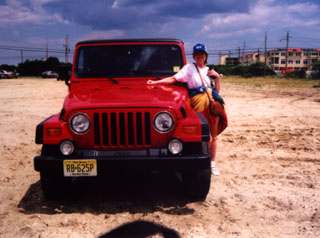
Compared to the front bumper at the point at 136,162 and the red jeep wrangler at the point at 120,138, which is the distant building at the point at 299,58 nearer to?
the red jeep wrangler at the point at 120,138

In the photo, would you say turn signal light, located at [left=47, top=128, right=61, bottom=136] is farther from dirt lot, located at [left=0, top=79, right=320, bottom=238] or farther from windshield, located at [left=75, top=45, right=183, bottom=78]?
windshield, located at [left=75, top=45, right=183, bottom=78]

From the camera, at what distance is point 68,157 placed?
3373 millimetres

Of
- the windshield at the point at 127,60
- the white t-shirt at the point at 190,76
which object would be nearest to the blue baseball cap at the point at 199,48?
the white t-shirt at the point at 190,76

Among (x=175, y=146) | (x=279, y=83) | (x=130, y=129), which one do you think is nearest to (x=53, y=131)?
(x=130, y=129)

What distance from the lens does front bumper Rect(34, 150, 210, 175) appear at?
3.30 meters

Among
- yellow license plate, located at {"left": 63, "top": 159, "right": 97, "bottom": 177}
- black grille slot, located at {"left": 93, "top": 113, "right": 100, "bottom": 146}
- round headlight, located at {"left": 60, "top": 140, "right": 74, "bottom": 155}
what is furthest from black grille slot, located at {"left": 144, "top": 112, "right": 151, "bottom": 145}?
round headlight, located at {"left": 60, "top": 140, "right": 74, "bottom": 155}

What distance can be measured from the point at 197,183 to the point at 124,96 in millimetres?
1315

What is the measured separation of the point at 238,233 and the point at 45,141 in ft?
7.11

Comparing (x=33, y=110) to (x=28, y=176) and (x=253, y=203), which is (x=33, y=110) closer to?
(x=28, y=176)

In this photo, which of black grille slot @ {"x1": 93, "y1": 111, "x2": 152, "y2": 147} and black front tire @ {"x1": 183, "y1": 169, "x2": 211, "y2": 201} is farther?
black front tire @ {"x1": 183, "y1": 169, "x2": 211, "y2": 201}

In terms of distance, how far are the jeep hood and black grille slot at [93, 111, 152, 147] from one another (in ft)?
0.35

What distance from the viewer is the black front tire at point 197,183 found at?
3711 millimetres

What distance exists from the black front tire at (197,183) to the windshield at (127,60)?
1.59 metres

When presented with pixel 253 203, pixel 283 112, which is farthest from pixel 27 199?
pixel 283 112
